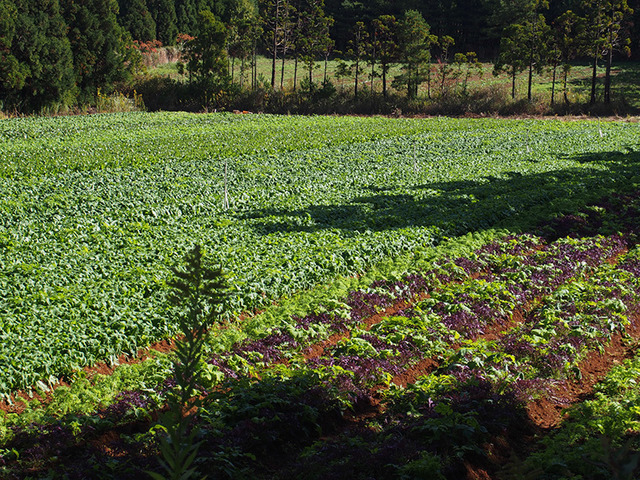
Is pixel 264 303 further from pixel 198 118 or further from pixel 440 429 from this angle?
pixel 198 118

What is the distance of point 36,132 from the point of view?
30172mm

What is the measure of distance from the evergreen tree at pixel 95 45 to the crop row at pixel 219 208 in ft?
49.2

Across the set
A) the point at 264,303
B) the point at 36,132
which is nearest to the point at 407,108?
the point at 36,132

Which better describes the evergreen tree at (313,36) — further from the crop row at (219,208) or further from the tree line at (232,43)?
the crop row at (219,208)

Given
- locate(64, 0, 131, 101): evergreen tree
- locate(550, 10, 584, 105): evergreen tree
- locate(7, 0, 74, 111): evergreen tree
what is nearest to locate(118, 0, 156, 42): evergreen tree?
locate(64, 0, 131, 101): evergreen tree

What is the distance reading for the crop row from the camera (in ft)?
26.2

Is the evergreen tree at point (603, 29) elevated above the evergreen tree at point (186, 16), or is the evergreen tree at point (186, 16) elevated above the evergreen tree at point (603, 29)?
the evergreen tree at point (186, 16)

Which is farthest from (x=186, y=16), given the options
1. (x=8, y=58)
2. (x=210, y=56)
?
(x=8, y=58)

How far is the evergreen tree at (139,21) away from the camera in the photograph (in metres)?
66.4

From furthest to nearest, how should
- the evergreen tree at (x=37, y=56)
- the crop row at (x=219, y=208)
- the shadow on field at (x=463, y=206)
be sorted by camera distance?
1. the evergreen tree at (x=37, y=56)
2. the shadow on field at (x=463, y=206)
3. the crop row at (x=219, y=208)

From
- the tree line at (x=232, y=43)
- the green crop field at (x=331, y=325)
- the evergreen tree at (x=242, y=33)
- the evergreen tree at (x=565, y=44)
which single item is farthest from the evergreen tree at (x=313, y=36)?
the green crop field at (x=331, y=325)

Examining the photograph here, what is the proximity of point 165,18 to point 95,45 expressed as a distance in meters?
28.5

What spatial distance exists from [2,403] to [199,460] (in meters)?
3.06

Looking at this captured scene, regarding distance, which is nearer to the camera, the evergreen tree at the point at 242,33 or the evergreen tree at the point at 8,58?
the evergreen tree at the point at 8,58
